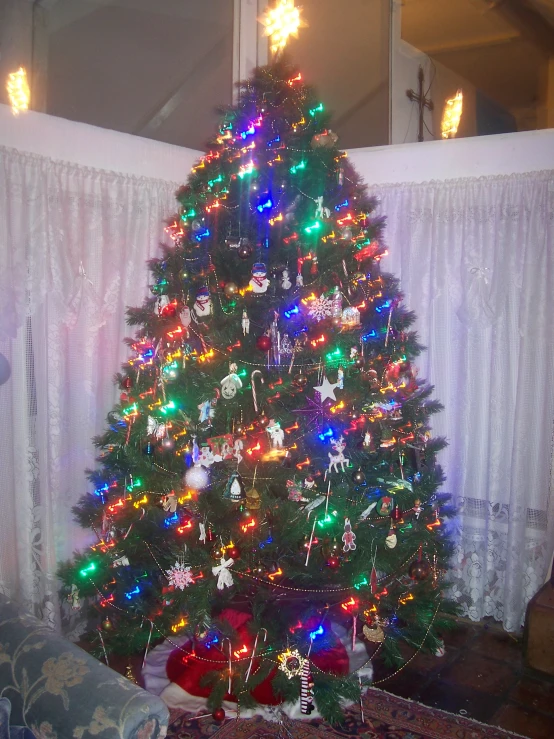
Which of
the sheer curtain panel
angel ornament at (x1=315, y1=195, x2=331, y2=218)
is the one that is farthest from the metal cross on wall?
the sheer curtain panel

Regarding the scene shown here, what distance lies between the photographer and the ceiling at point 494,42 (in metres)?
2.79

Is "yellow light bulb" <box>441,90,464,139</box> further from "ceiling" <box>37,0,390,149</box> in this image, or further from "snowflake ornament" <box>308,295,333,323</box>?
"snowflake ornament" <box>308,295,333,323</box>

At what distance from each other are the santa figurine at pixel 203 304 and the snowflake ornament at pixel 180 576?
90 cm

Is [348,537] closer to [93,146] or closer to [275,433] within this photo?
[275,433]

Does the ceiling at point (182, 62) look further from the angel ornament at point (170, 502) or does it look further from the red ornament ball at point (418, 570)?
the red ornament ball at point (418, 570)

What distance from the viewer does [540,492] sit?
2678mm

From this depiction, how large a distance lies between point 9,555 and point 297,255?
1664 millimetres

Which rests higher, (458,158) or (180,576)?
(458,158)

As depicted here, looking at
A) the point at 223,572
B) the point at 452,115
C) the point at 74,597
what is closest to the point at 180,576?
the point at 223,572

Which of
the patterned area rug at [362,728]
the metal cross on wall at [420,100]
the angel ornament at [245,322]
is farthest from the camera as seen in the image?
the metal cross on wall at [420,100]

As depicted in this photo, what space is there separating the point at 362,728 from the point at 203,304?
158 centimetres

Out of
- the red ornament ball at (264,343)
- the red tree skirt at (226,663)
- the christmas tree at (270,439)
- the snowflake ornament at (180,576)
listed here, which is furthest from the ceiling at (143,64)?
the red tree skirt at (226,663)

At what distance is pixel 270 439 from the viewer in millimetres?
2023

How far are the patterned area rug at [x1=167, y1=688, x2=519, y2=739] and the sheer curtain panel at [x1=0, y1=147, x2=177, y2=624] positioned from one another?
2.74 ft
